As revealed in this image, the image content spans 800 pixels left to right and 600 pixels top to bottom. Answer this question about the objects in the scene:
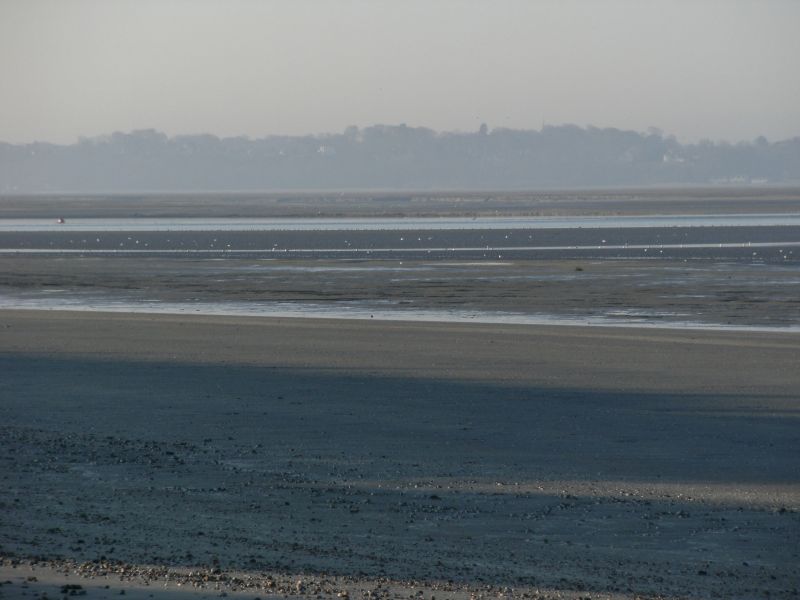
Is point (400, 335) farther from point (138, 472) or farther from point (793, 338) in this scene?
point (138, 472)

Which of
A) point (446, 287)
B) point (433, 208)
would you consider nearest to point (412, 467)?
A: point (446, 287)

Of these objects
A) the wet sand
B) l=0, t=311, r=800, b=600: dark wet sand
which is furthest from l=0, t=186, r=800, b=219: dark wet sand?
l=0, t=311, r=800, b=600: dark wet sand

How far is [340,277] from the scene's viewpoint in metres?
35.0

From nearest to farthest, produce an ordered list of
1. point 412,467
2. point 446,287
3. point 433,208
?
point 412,467, point 446,287, point 433,208

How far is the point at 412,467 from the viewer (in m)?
10.8

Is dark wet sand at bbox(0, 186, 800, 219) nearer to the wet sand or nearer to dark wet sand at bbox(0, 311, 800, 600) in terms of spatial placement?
the wet sand

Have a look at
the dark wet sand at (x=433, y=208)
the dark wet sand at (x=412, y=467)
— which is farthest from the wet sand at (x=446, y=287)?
the dark wet sand at (x=433, y=208)

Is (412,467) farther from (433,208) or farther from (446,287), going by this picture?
(433,208)

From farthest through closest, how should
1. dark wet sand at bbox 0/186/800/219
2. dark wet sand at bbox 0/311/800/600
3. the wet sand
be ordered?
dark wet sand at bbox 0/186/800/219 → the wet sand → dark wet sand at bbox 0/311/800/600

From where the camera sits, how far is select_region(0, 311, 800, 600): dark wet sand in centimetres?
759

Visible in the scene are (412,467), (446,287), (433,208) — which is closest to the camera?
(412,467)

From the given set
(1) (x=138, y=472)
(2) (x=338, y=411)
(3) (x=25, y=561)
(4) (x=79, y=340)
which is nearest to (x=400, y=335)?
(4) (x=79, y=340)

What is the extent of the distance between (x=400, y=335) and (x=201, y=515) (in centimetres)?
1239

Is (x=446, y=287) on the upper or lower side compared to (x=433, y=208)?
upper
